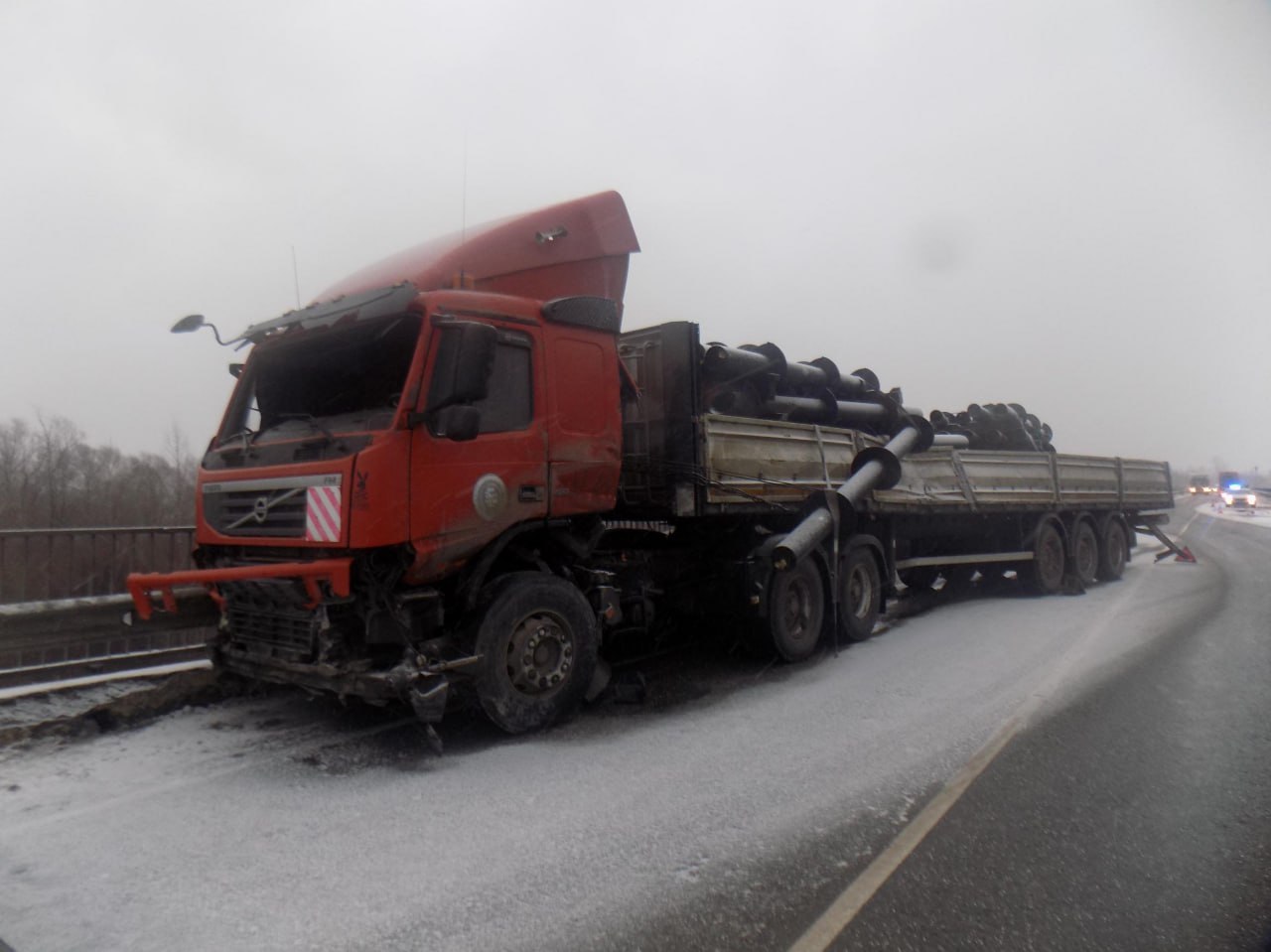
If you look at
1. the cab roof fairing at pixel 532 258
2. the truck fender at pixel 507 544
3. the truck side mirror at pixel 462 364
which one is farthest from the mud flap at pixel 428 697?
the cab roof fairing at pixel 532 258

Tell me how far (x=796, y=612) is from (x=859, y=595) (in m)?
1.31

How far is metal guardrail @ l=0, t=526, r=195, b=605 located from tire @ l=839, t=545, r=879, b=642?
6.26m

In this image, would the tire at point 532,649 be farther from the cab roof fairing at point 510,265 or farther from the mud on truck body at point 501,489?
the cab roof fairing at point 510,265

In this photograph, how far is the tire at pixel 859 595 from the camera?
333 inches

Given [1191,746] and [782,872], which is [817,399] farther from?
[782,872]

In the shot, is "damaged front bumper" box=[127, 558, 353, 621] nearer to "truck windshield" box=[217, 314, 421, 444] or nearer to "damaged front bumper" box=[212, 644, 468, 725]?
"damaged front bumper" box=[212, 644, 468, 725]

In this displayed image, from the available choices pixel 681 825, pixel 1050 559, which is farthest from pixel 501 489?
pixel 1050 559

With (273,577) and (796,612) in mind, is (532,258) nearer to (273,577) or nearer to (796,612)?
(273,577)

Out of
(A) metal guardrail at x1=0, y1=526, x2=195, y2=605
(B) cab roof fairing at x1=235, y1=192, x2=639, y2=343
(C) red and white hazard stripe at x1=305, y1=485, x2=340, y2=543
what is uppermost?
(B) cab roof fairing at x1=235, y1=192, x2=639, y2=343

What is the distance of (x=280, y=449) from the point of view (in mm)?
5113

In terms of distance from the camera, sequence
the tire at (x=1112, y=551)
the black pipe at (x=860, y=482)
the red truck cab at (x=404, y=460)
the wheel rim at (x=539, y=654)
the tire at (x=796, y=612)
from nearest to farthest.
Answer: the red truck cab at (x=404, y=460), the wheel rim at (x=539, y=654), the black pipe at (x=860, y=482), the tire at (x=796, y=612), the tire at (x=1112, y=551)

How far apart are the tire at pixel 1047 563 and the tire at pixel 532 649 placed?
8.84 meters

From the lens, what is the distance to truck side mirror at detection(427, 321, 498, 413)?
4785 millimetres

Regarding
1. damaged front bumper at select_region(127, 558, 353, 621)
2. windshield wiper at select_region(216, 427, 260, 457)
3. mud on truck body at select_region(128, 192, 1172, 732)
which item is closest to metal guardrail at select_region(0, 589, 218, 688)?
mud on truck body at select_region(128, 192, 1172, 732)
